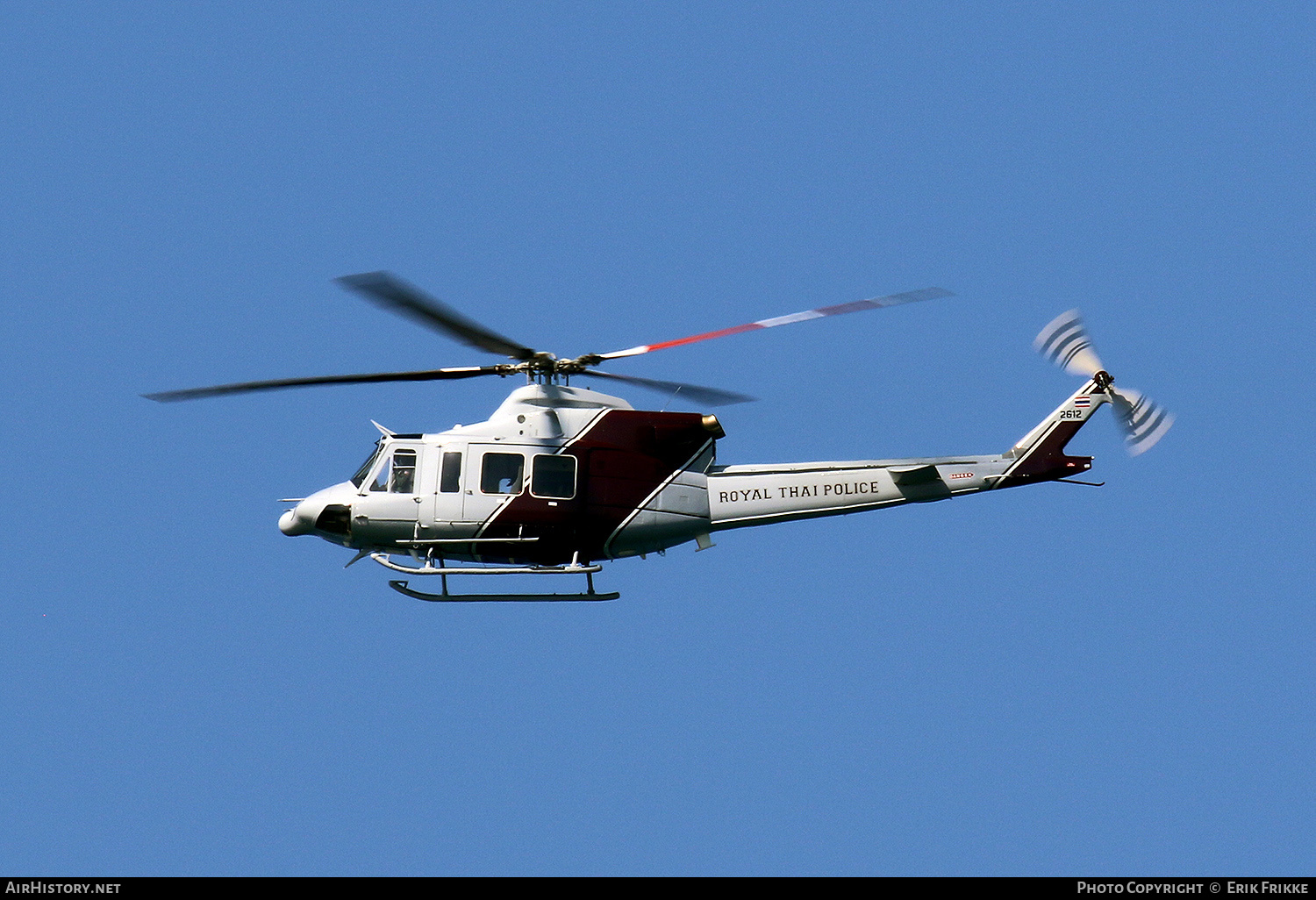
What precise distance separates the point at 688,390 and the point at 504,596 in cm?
341

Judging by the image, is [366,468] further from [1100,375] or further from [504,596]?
[1100,375]

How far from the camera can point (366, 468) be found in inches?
722

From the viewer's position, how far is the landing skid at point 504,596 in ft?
57.0

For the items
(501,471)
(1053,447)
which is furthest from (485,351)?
(1053,447)

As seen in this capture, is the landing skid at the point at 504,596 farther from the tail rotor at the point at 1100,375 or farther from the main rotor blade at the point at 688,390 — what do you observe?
the tail rotor at the point at 1100,375

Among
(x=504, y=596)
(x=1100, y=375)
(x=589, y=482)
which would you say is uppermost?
(x=1100, y=375)

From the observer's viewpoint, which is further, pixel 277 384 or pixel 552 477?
pixel 552 477

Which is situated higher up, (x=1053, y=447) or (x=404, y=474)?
(x=1053, y=447)

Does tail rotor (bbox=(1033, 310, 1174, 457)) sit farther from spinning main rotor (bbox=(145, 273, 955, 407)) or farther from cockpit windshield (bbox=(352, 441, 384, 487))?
cockpit windshield (bbox=(352, 441, 384, 487))

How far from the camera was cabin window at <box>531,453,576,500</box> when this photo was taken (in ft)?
58.5

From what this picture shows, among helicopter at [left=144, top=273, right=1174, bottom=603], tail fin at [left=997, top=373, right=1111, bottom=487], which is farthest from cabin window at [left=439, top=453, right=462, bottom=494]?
tail fin at [left=997, top=373, right=1111, bottom=487]
